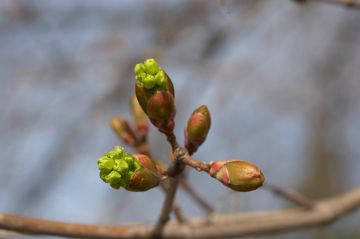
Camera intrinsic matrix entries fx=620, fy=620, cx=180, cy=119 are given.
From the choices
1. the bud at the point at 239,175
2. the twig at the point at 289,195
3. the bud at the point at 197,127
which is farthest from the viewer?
the twig at the point at 289,195

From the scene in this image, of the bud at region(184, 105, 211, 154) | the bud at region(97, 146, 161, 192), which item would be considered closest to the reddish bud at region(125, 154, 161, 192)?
the bud at region(97, 146, 161, 192)

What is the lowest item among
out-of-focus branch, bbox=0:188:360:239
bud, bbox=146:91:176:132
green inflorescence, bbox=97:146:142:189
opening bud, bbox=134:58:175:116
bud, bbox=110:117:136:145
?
out-of-focus branch, bbox=0:188:360:239

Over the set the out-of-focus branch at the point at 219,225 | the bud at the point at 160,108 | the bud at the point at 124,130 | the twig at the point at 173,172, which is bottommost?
the out-of-focus branch at the point at 219,225

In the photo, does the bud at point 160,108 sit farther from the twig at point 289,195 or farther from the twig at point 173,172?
the twig at point 289,195

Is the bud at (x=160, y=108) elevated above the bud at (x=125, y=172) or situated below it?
above

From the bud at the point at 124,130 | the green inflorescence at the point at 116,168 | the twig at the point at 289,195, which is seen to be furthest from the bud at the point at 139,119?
the green inflorescence at the point at 116,168

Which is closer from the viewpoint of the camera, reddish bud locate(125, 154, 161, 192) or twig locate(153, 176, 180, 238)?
reddish bud locate(125, 154, 161, 192)

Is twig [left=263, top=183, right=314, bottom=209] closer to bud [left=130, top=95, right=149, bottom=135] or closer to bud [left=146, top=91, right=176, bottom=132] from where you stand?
bud [left=130, top=95, right=149, bottom=135]
